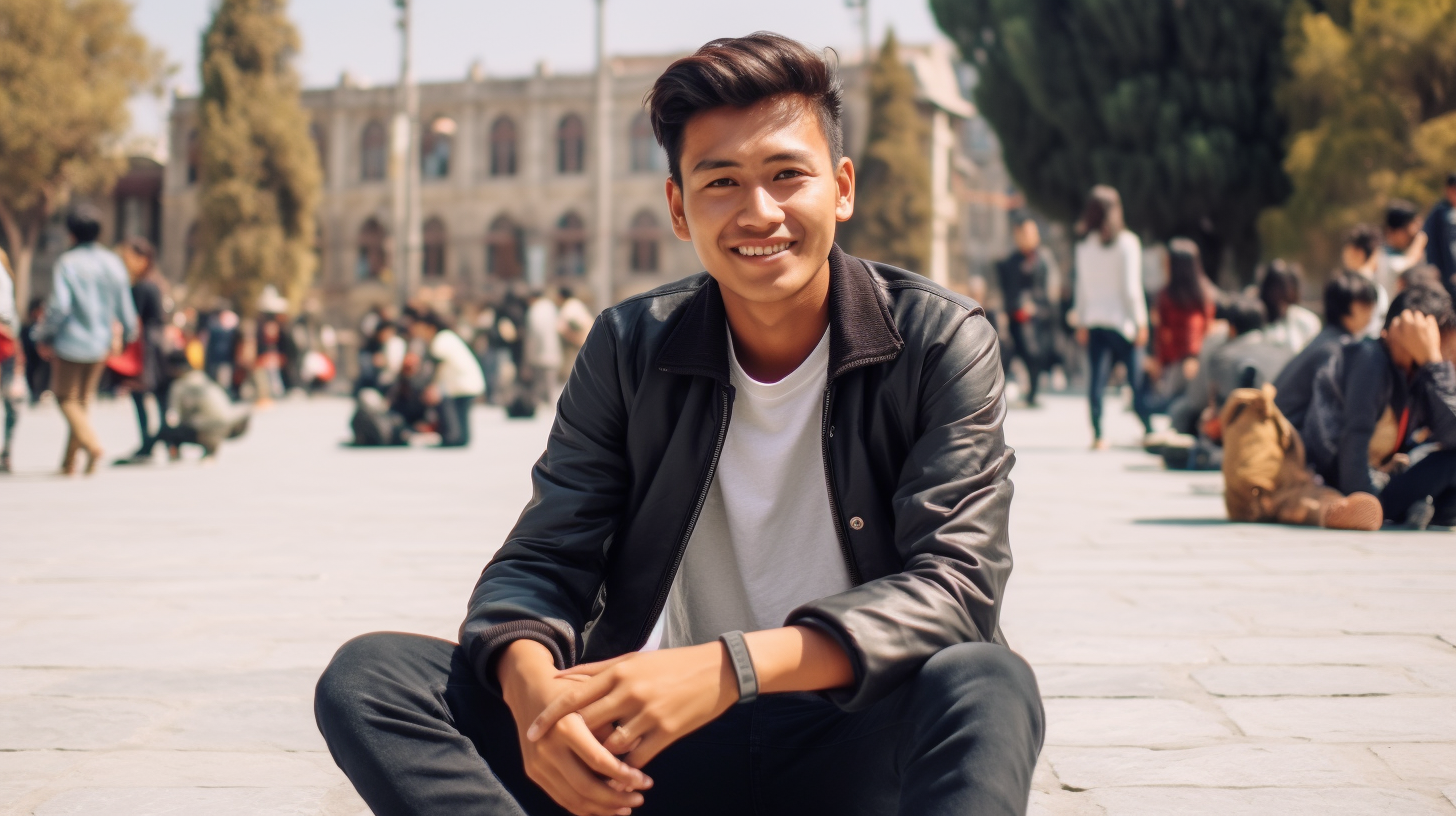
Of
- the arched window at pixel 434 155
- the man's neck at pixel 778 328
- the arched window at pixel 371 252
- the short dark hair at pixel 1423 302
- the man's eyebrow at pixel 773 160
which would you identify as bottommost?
the arched window at pixel 371 252

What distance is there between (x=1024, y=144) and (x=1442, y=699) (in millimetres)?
26049

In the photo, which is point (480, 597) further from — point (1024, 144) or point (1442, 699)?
point (1024, 144)

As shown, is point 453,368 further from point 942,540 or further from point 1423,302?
point 942,540

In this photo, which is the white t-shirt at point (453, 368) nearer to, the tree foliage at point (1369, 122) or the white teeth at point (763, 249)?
the white teeth at point (763, 249)

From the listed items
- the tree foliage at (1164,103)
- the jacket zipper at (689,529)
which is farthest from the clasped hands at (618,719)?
the tree foliage at (1164,103)

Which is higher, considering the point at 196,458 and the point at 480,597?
the point at 480,597

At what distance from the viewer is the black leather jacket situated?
89.0 inches

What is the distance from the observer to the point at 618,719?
2057 millimetres

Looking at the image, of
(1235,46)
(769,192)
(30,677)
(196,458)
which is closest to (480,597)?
(769,192)

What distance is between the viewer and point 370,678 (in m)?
2.14

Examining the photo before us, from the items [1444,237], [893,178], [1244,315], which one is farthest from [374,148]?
[1444,237]

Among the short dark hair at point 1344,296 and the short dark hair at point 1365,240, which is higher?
the short dark hair at point 1365,240

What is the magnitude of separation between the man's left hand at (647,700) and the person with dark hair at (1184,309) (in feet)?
32.8

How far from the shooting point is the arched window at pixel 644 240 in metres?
50.3
